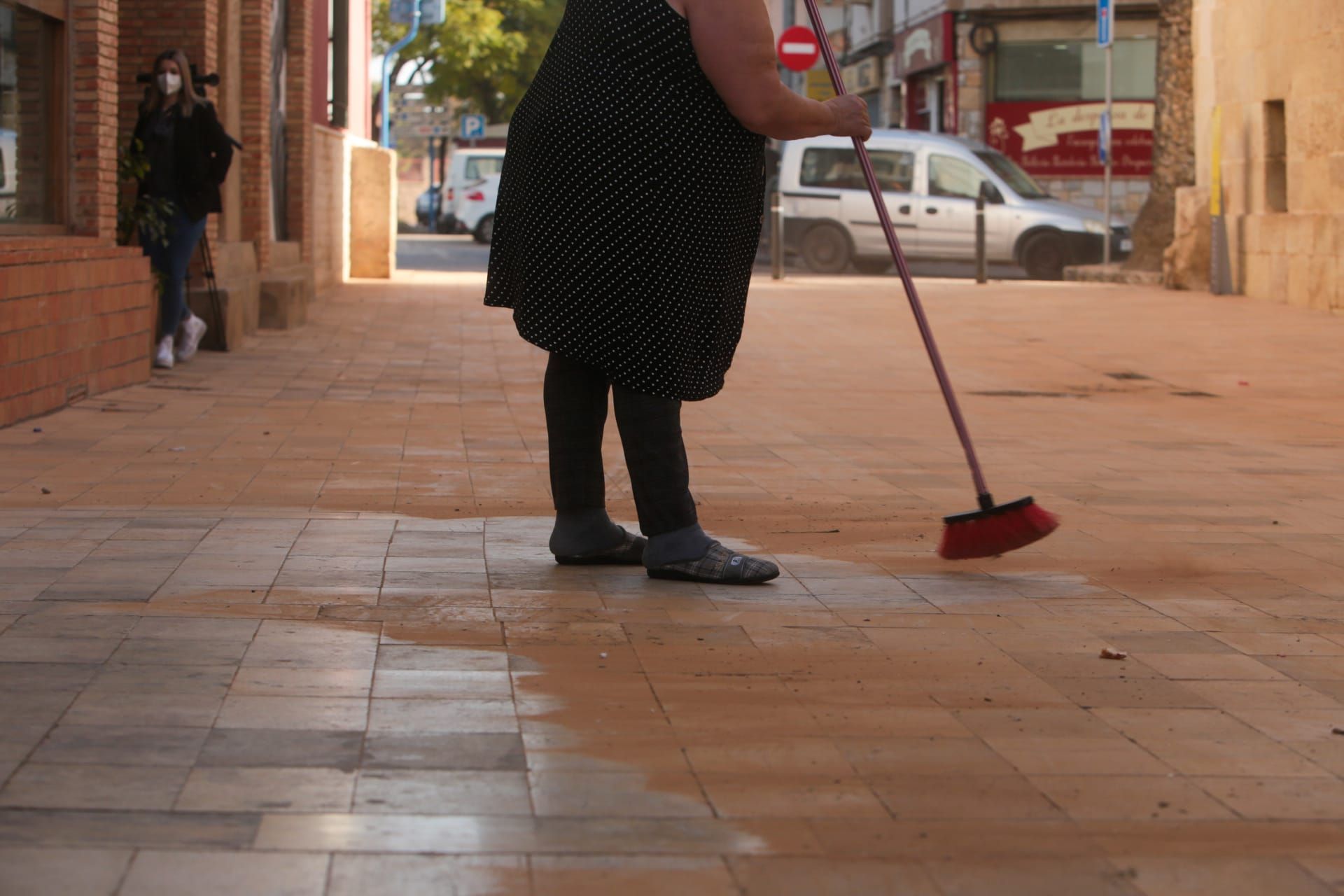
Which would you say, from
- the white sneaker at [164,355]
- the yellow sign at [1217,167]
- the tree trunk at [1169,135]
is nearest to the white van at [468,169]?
the tree trunk at [1169,135]

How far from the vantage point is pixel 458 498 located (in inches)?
242

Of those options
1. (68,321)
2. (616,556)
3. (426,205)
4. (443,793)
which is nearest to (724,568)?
(616,556)

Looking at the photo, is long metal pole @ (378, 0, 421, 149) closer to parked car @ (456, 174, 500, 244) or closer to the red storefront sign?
parked car @ (456, 174, 500, 244)

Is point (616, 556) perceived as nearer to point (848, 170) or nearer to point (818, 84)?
point (848, 170)

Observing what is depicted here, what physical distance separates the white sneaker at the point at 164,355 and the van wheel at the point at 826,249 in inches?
613

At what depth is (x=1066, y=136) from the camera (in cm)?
3388

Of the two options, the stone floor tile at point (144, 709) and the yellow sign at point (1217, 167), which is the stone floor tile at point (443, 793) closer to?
the stone floor tile at point (144, 709)

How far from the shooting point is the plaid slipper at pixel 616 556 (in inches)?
191

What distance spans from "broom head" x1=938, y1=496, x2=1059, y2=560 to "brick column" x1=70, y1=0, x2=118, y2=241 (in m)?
6.34

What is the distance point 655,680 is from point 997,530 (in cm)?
156

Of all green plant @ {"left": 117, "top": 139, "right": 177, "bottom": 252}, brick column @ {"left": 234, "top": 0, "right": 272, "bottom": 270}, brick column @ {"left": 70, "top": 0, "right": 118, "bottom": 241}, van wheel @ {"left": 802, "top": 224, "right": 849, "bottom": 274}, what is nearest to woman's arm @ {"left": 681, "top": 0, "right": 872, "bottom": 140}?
brick column @ {"left": 70, "top": 0, "right": 118, "bottom": 241}

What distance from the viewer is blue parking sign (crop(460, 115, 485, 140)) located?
50094 mm

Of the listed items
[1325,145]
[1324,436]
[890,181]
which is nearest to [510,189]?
[1324,436]

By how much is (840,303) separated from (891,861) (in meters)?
15.2
